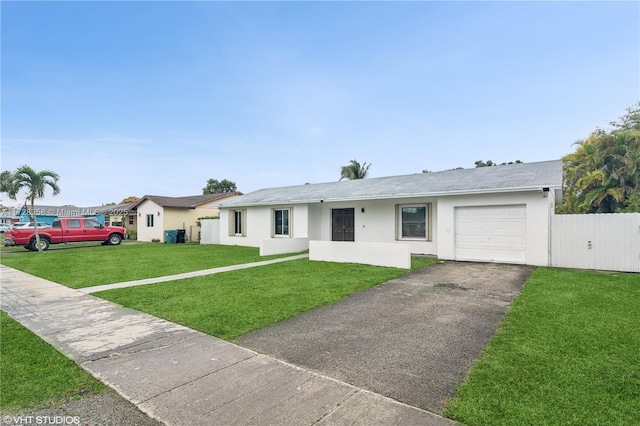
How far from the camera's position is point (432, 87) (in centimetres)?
1672

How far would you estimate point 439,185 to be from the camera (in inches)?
513

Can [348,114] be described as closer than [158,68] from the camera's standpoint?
No

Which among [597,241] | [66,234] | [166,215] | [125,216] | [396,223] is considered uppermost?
[166,215]

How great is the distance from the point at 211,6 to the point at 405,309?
13.7 m

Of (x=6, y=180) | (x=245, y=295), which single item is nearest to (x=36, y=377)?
(x=245, y=295)

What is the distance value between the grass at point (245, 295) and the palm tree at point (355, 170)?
2176cm

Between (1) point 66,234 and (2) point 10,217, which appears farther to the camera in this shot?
(2) point 10,217

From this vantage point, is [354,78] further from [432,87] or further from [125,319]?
[125,319]

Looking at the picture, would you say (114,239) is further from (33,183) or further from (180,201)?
(180,201)

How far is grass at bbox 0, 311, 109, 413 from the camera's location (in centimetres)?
292

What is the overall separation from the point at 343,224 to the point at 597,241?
9.69 meters

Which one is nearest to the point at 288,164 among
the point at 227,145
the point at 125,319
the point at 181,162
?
the point at 227,145

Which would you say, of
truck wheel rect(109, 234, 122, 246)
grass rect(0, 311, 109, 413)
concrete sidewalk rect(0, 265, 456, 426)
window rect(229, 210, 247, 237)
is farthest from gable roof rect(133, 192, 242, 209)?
grass rect(0, 311, 109, 413)

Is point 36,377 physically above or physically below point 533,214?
below
